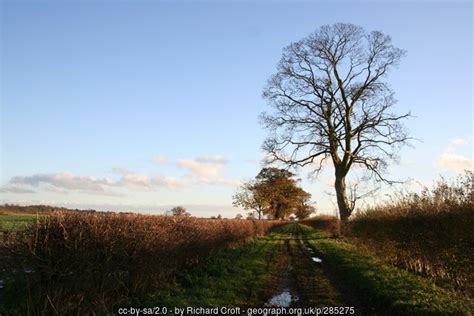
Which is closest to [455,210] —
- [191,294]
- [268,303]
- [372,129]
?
[268,303]

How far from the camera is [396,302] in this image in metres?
9.57

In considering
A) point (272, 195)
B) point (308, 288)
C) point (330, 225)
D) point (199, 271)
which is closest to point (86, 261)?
point (308, 288)

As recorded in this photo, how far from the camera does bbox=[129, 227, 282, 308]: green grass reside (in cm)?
994

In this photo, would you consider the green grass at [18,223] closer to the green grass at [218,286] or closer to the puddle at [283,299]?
the green grass at [218,286]

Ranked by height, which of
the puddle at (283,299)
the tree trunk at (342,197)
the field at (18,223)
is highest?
the tree trunk at (342,197)

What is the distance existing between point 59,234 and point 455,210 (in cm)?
822

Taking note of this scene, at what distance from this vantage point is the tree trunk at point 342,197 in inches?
1222

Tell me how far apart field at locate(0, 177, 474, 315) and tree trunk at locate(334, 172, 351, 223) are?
14060 millimetres

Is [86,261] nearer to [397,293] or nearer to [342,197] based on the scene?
[397,293]

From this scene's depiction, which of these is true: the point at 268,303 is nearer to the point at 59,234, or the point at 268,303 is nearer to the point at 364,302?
the point at 364,302

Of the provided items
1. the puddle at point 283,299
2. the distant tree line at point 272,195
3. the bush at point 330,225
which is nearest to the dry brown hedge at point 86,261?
the puddle at point 283,299

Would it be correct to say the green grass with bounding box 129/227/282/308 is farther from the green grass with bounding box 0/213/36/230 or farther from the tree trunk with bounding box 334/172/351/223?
the tree trunk with bounding box 334/172/351/223

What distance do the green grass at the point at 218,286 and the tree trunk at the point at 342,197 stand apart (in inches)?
581

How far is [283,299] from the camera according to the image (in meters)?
10.7
